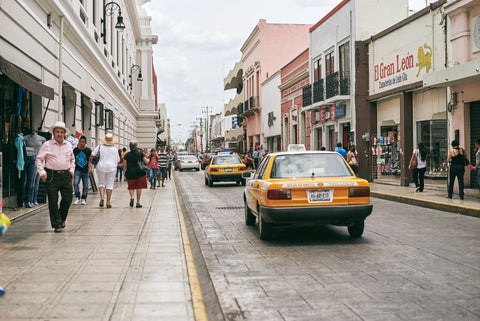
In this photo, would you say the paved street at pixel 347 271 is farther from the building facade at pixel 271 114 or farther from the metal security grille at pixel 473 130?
the building facade at pixel 271 114

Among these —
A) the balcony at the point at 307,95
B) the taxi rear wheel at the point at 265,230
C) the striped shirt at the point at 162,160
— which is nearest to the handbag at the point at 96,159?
the taxi rear wheel at the point at 265,230

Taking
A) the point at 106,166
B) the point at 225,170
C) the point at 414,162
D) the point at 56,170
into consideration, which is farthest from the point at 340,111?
the point at 56,170

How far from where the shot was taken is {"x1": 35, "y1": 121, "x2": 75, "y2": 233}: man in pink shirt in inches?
331

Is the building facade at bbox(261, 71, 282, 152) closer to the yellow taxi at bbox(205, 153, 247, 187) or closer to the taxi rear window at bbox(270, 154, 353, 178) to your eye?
the yellow taxi at bbox(205, 153, 247, 187)

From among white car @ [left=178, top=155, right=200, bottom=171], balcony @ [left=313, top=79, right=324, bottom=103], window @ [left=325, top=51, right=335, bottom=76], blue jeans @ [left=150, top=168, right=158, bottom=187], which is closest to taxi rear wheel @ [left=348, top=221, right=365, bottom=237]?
blue jeans @ [left=150, top=168, right=158, bottom=187]

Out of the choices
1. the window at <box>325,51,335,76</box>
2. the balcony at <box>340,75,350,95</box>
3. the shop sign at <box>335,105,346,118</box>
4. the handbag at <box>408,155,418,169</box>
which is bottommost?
the handbag at <box>408,155,418,169</box>

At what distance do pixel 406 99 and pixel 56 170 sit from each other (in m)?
14.9

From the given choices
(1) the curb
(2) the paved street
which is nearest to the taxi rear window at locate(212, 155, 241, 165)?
(1) the curb

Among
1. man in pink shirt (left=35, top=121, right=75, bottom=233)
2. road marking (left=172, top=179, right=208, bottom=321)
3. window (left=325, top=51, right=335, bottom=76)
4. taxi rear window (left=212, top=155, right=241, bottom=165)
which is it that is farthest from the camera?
window (left=325, top=51, right=335, bottom=76)

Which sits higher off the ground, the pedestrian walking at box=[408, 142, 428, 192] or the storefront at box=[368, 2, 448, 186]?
A: the storefront at box=[368, 2, 448, 186]

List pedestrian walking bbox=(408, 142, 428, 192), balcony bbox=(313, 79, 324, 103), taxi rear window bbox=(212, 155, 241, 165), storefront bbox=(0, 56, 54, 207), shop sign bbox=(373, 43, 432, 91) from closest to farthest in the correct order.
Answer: storefront bbox=(0, 56, 54, 207)
pedestrian walking bbox=(408, 142, 428, 192)
shop sign bbox=(373, 43, 432, 91)
taxi rear window bbox=(212, 155, 241, 165)
balcony bbox=(313, 79, 324, 103)

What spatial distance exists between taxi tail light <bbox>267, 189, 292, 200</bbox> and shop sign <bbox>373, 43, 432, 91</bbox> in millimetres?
12337

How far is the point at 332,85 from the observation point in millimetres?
26031

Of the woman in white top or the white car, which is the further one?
the white car
